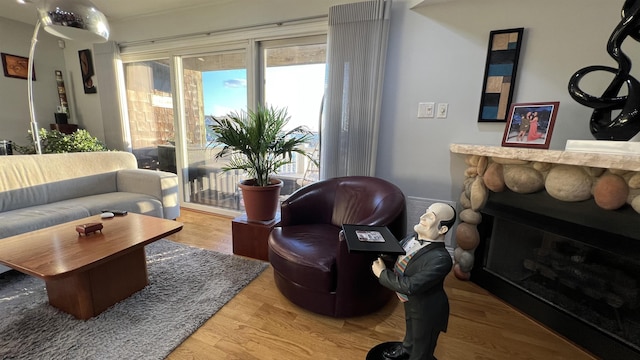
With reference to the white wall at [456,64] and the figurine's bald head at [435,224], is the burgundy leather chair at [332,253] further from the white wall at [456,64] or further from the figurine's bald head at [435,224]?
the white wall at [456,64]

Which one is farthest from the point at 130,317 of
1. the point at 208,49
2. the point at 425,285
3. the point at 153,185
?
the point at 208,49

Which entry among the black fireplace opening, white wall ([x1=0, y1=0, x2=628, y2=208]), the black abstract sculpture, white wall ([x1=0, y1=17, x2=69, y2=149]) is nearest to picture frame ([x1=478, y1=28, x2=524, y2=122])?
white wall ([x1=0, y1=0, x2=628, y2=208])

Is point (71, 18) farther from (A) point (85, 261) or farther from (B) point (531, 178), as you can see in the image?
(B) point (531, 178)

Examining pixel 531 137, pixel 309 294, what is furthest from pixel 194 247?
pixel 531 137

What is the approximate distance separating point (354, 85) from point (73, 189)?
285 cm

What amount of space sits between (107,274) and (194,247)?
0.84 m

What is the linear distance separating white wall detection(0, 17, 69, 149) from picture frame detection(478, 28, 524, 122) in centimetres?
559

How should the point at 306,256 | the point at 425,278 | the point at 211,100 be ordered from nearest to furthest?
1. the point at 425,278
2. the point at 306,256
3. the point at 211,100

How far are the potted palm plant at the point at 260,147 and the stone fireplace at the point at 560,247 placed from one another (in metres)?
1.39

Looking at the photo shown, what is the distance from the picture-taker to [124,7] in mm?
2977

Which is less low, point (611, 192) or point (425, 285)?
point (611, 192)

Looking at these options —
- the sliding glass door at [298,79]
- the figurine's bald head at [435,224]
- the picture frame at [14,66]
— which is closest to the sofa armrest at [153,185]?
the sliding glass door at [298,79]

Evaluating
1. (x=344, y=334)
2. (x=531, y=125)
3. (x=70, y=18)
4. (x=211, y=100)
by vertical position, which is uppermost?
(x=70, y=18)

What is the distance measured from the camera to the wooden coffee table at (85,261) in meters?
1.28
